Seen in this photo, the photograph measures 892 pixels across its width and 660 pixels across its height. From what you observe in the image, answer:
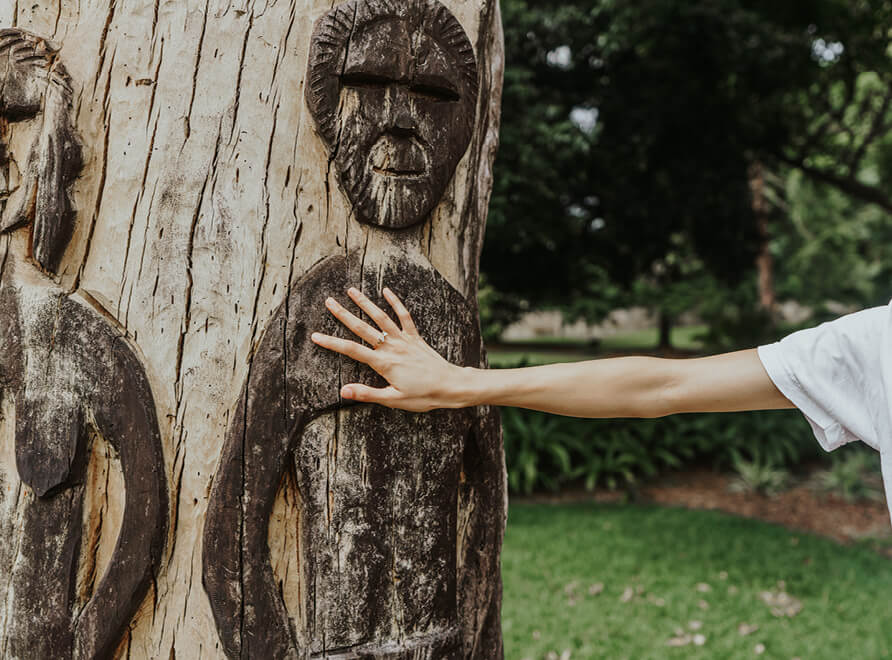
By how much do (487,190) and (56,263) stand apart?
1.05 metres

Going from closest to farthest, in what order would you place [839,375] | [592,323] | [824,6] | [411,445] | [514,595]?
[839,375]
[411,445]
[514,595]
[824,6]
[592,323]

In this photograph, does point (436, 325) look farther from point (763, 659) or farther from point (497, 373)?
point (763, 659)

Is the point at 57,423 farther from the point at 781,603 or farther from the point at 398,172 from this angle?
the point at 781,603

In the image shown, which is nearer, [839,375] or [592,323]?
[839,375]

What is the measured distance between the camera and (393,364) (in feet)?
5.38

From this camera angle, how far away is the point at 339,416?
167 cm

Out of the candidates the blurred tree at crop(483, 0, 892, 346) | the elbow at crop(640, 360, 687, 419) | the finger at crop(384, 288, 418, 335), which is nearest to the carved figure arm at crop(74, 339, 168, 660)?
the finger at crop(384, 288, 418, 335)

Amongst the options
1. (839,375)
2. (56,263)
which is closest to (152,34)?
(56,263)

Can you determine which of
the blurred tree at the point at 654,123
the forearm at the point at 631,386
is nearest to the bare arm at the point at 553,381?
the forearm at the point at 631,386

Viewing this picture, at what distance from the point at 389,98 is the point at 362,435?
29.8 inches

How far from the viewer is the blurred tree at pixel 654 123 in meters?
6.96

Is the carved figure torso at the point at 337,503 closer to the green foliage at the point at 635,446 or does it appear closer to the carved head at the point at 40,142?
the carved head at the point at 40,142

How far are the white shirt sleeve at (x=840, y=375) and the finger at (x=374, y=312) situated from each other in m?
0.81

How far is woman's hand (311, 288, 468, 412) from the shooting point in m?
1.63
